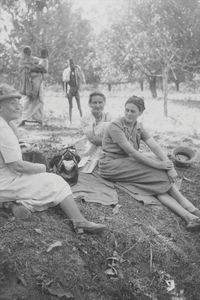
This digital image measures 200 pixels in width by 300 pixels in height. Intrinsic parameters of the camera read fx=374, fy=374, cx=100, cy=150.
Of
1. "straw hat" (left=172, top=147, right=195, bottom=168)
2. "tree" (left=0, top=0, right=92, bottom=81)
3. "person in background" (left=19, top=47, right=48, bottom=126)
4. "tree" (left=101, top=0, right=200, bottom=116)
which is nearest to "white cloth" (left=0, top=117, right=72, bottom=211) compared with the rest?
"straw hat" (left=172, top=147, right=195, bottom=168)

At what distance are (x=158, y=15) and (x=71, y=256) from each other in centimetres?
1120

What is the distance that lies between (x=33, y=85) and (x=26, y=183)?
7.15 m

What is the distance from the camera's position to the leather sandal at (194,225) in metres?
4.37

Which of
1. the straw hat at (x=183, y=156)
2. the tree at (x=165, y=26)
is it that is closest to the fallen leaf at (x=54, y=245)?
the straw hat at (x=183, y=156)

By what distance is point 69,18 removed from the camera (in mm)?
32531

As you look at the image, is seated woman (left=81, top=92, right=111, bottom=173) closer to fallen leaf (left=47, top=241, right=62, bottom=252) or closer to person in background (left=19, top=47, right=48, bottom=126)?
fallen leaf (left=47, top=241, right=62, bottom=252)

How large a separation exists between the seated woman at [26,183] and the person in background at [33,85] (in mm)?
6876

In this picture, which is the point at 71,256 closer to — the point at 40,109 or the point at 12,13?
the point at 40,109

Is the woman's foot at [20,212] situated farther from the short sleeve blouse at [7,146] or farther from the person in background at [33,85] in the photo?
the person in background at [33,85]

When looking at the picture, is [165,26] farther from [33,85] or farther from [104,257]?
[104,257]

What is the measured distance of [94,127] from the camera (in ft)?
18.6

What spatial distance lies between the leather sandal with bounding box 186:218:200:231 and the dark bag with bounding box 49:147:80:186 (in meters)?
1.54

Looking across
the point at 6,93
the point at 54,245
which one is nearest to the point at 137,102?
the point at 6,93

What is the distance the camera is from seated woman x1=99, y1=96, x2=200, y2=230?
4797 millimetres
